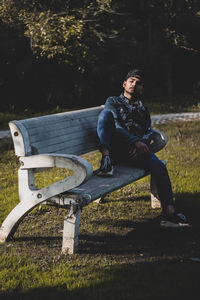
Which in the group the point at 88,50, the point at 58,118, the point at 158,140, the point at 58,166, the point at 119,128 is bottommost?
the point at 158,140

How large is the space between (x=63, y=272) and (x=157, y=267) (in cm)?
75

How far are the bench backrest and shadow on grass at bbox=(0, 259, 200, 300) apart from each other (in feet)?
3.91

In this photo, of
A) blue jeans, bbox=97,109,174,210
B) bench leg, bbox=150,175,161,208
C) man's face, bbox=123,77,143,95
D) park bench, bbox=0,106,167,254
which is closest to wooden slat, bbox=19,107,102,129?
park bench, bbox=0,106,167,254

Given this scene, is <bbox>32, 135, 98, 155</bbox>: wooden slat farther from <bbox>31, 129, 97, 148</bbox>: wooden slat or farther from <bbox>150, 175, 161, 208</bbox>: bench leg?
<bbox>150, 175, 161, 208</bbox>: bench leg

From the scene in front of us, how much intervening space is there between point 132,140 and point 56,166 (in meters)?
1.15

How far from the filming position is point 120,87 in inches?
690

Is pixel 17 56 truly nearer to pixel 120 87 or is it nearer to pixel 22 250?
pixel 120 87

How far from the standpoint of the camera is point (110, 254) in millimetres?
3607

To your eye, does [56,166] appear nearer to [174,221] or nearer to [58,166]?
[58,166]

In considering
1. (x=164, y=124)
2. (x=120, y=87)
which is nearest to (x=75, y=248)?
(x=164, y=124)

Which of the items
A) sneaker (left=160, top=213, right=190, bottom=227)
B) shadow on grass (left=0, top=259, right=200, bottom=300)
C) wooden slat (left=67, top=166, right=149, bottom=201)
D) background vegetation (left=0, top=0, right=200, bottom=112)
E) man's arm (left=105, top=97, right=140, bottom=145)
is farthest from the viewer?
background vegetation (left=0, top=0, right=200, bottom=112)

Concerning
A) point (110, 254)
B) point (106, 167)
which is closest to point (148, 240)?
point (110, 254)

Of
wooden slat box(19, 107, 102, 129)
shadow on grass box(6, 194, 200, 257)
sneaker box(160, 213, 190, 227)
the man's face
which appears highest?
the man's face

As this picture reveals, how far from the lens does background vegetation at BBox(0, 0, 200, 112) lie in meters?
11.9
